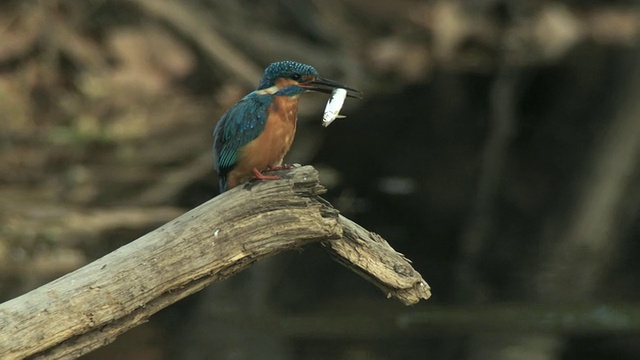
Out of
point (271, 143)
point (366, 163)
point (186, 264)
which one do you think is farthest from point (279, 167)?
point (366, 163)

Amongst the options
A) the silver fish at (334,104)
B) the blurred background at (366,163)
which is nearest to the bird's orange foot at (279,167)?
the silver fish at (334,104)

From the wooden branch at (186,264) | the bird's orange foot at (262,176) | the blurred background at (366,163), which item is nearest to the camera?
the wooden branch at (186,264)

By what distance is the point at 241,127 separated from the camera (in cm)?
351

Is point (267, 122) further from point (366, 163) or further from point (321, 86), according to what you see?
point (366, 163)

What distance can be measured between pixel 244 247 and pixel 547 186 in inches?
225

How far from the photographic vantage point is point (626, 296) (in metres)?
6.26

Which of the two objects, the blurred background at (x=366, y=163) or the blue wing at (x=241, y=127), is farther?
the blurred background at (x=366, y=163)

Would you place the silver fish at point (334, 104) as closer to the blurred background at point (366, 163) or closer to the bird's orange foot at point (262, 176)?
the bird's orange foot at point (262, 176)

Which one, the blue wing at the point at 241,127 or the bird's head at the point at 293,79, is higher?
the bird's head at the point at 293,79

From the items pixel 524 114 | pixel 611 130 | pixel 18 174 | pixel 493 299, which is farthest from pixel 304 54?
pixel 493 299

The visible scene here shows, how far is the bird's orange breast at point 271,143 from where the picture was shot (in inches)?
135

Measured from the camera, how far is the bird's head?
3445mm

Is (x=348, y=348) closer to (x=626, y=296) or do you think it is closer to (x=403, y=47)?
(x=626, y=296)

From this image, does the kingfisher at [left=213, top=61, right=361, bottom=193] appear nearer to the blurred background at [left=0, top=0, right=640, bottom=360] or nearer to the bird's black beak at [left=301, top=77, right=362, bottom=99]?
the bird's black beak at [left=301, top=77, right=362, bottom=99]
